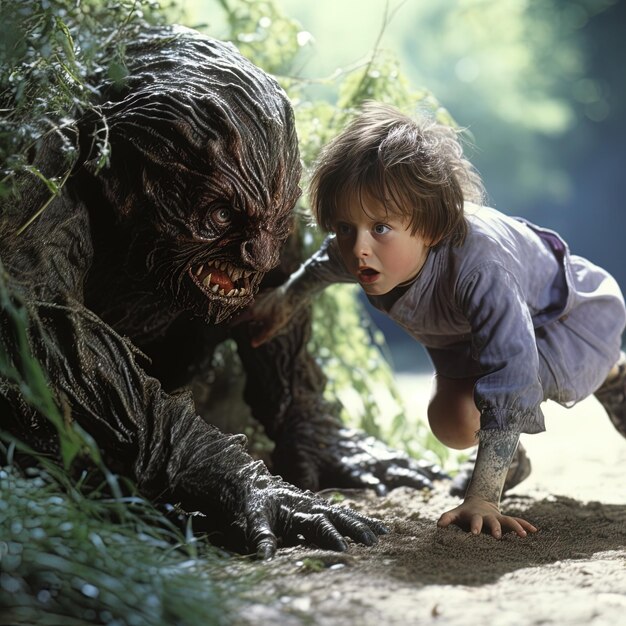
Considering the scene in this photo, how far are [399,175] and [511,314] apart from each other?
34 cm

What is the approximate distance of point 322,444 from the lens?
7.51ft

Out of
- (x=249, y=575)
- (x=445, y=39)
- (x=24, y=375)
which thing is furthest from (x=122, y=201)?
(x=445, y=39)

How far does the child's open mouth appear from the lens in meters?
1.67

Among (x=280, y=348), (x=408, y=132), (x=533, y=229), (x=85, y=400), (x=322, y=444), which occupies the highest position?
(x=408, y=132)

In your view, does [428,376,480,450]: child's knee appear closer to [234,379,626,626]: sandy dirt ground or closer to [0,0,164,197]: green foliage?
[234,379,626,626]: sandy dirt ground

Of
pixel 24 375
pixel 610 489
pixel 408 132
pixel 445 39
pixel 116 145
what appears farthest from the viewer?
pixel 445 39

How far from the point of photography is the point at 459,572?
1235 millimetres

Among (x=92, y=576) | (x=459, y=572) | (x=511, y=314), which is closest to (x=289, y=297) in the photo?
(x=511, y=314)

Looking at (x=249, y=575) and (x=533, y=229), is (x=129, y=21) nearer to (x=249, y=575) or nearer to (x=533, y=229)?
(x=533, y=229)

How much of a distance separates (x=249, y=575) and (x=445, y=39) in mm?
4417

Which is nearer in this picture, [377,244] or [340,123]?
[377,244]

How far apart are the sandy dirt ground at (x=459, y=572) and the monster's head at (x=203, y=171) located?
507 millimetres

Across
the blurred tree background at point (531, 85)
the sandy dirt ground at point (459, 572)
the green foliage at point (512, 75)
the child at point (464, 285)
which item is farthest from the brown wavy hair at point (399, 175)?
the green foliage at point (512, 75)

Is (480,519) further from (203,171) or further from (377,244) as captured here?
(203,171)
